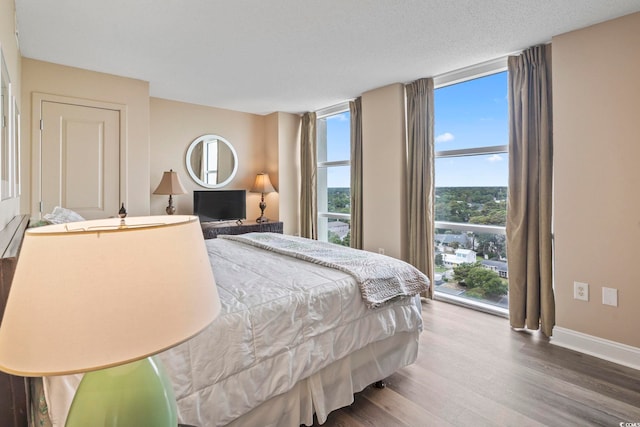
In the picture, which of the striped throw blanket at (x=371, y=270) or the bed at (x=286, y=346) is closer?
the bed at (x=286, y=346)

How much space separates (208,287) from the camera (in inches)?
26.5

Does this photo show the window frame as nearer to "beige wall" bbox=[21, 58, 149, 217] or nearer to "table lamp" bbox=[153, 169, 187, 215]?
"table lamp" bbox=[153, 169, 187, 215]

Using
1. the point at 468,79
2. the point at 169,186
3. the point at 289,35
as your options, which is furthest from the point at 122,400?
the point at 468,79

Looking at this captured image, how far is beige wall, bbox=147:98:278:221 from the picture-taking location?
169 inches

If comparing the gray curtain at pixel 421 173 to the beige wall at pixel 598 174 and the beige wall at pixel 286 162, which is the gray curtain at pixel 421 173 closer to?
the beige wall at pixel 598 174

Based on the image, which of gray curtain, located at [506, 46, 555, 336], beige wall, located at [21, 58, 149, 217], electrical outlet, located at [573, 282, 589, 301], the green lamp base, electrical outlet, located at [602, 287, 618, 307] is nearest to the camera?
the green lamp base

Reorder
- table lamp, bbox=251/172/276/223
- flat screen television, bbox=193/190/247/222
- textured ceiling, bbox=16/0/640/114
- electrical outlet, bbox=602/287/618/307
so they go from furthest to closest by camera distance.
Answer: table lamp, bbox=251/172/276/223 → flat screen television, bbox=193/190/247/222 → electrical outlet, bbox=602/287/618/307 → textured ceiling, bbox=16/0/640/114

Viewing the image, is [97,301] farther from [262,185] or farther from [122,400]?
[262,185]

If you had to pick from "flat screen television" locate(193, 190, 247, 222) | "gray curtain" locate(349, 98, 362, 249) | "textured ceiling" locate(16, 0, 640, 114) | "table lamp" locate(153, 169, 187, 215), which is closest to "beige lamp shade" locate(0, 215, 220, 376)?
"textured ceiling" locate(16, 0, 640, 114)

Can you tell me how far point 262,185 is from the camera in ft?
16.4

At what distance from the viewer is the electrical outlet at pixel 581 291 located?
244 cm

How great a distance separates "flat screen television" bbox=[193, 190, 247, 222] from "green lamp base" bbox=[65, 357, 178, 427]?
3.93 m

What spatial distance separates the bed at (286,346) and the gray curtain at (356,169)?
208 centimetres

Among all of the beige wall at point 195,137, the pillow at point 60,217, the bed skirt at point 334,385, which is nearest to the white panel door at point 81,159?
the beige wall at point 195,137
